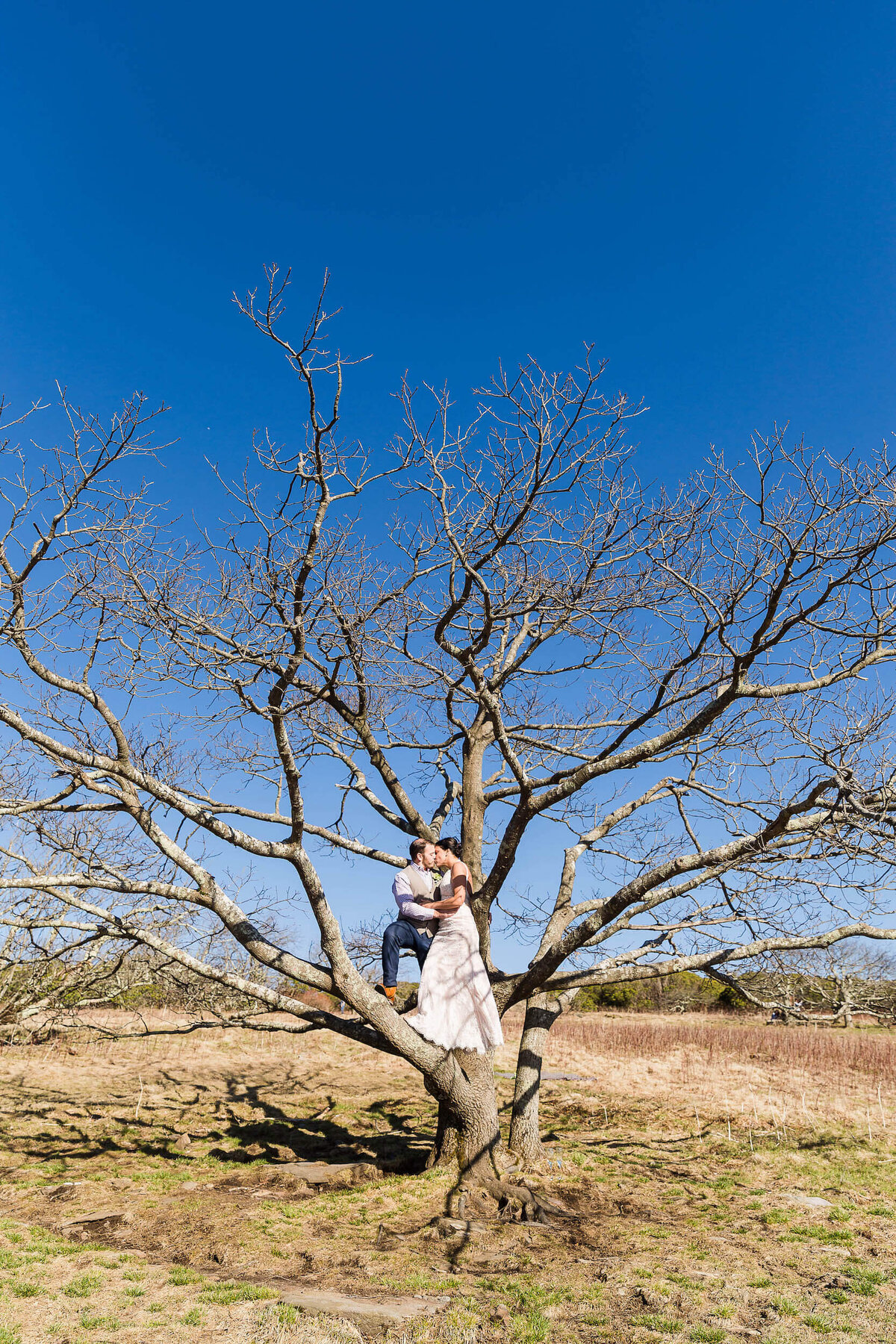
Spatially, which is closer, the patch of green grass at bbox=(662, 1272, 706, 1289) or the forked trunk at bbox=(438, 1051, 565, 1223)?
the patch of green grass at bbox=(662, 1272, 706, 1289)

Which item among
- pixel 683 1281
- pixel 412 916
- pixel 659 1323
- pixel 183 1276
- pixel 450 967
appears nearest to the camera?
pixel 659 1323

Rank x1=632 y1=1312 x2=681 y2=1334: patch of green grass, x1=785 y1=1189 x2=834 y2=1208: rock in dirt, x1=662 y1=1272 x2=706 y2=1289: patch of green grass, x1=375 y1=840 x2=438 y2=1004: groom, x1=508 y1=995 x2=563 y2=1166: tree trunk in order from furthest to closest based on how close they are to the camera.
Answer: x1=508 y1=995 x2=563 y2=1166: tree trunk, x1=785 y1=1189 x2=834 y2=1208: rock in dirt, x1=375 y1=840 x2=438 y2=1004: groom, x1=662 y1=1272 x2=706 y2=1289: patch of green grass, x1=632 y1=1312 x2=681 y2=1334: patch of green grass

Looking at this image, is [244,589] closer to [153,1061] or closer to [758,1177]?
[758,1177]

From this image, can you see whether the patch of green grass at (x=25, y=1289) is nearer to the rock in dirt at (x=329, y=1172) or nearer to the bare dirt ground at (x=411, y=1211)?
the bare dirt ground at (x=411, y=1211)

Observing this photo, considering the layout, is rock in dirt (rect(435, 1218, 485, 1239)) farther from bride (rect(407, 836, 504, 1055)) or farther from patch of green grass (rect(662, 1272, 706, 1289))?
patch of green grass (rect(662, 1272, 706, 1289))

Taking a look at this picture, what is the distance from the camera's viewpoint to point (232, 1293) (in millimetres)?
4418

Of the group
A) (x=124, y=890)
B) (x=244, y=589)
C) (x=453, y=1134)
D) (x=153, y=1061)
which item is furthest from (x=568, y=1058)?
(x=244, y=589)

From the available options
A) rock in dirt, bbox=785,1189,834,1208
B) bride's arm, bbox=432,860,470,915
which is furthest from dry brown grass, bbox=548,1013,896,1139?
bride's arm, bbox=432,860,470,915

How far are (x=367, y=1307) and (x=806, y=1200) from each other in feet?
16.6

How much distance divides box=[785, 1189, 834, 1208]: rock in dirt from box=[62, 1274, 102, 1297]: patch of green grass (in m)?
5.97

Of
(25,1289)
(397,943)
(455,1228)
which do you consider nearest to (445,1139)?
(455,1228)

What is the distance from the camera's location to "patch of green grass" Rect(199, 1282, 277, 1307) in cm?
434

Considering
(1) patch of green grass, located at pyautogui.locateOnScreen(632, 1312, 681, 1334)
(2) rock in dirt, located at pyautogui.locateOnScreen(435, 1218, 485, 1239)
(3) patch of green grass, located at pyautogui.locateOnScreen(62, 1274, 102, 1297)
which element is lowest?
(2) rock in dirt, located at pyautogui.locateOnScreen(435, 1218, 485, 1239)

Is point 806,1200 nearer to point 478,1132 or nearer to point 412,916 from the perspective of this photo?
point 478,1132
